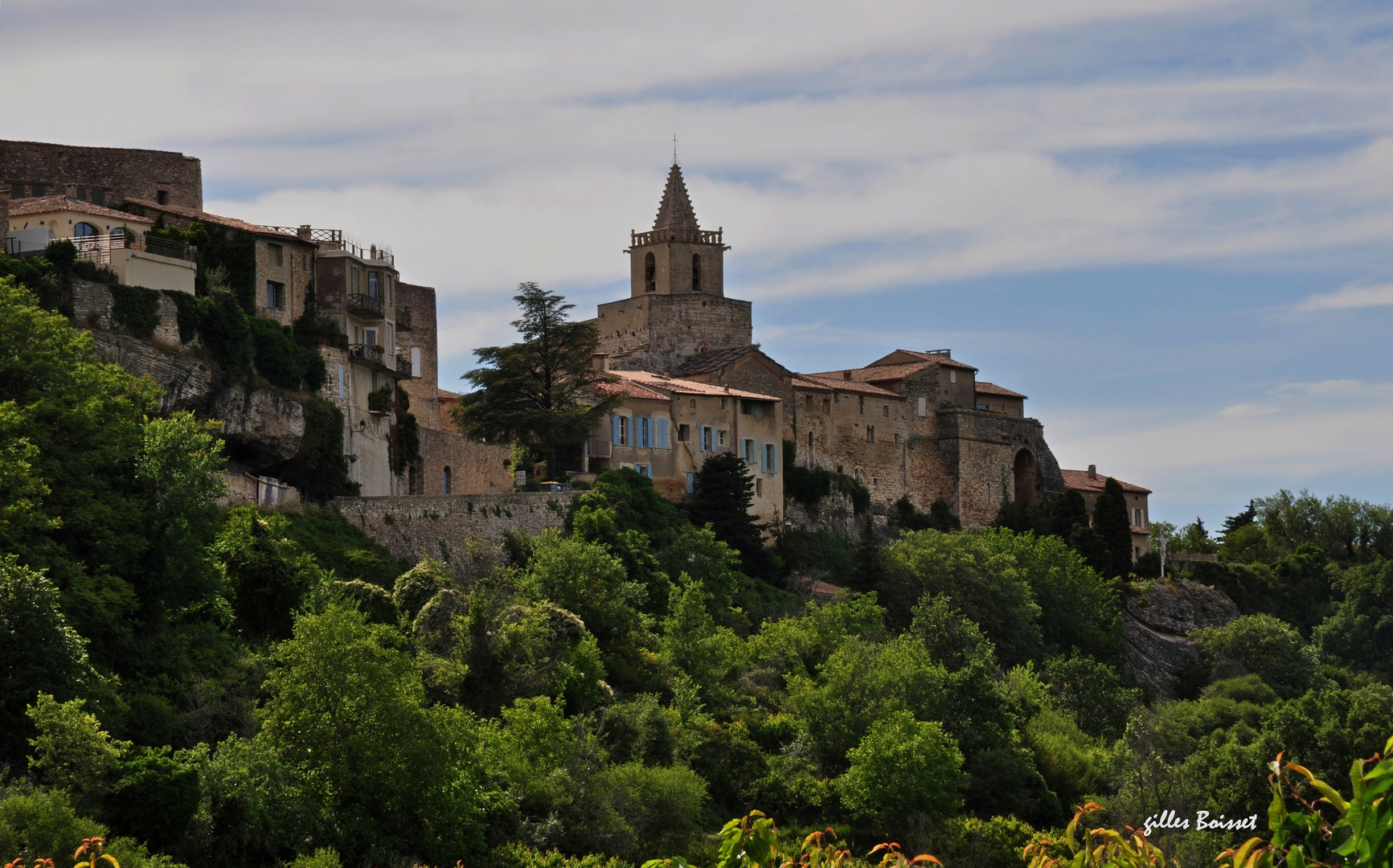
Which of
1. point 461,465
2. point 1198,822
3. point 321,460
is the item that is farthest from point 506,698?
point 1198,822

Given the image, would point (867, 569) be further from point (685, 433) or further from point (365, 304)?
point (365, 304)

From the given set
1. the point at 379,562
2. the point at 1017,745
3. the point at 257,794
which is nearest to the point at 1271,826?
the point at 257,794

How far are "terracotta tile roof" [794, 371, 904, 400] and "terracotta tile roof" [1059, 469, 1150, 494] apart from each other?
39.5 ft

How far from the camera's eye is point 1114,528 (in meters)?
84.9

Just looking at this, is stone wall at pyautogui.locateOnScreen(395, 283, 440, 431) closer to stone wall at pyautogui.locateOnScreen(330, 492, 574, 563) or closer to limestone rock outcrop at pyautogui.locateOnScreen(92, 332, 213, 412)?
stone wall at pyautogui.locateOnScreen(330, 492, 574, 563)

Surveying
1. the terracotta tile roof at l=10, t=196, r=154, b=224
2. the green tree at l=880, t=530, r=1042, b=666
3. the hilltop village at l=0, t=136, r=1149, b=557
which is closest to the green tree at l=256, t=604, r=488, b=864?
the hilltop village at l=0, t=136, r=1149, b=557

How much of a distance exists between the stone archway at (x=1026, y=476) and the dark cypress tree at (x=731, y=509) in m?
27.1

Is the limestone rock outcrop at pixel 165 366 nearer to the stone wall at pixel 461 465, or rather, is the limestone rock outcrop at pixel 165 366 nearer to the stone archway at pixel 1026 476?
the stone wall at pixel 461 465

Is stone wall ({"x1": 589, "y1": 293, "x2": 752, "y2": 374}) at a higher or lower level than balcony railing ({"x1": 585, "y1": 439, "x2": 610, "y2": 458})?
higher

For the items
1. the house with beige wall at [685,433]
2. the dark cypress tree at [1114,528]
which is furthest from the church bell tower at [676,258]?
the dark cypress tree at [1114,528]

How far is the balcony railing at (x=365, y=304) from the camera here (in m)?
53.6

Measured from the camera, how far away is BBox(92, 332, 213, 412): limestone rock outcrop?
142 ft

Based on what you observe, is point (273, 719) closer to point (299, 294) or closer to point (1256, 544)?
point (299, 294)

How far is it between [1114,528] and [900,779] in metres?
42.9
